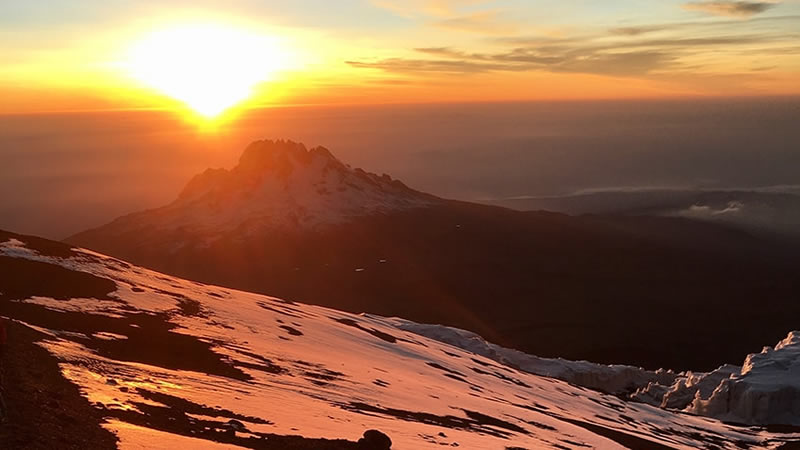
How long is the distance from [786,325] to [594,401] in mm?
134896

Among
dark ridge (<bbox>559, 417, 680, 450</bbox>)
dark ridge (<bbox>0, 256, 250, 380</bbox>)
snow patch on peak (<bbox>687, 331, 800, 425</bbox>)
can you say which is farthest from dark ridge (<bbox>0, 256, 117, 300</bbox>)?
snow patch on peak (<bbox>687, 331, 800, 425</bbox>)

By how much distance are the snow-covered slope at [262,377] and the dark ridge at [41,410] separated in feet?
2.79

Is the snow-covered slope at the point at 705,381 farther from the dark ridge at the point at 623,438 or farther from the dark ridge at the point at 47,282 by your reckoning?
the dark ridge at the point at 47,282

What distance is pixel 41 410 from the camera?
77.8 ft

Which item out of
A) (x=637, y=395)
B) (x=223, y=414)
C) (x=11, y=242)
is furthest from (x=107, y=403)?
(x=637, y=395)

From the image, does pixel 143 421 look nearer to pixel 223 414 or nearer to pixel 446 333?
pixel 223 414

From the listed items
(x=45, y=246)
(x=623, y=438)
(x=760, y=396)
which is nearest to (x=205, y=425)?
(x=623, y=438)

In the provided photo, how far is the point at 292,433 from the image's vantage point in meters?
31.0

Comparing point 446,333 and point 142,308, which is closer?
point 142,308

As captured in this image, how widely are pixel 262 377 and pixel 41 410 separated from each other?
1997cm

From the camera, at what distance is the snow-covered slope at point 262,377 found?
104 feet

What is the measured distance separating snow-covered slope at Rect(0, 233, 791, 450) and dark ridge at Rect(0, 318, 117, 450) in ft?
2.79

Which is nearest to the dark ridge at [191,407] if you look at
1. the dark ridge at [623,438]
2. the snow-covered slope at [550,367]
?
the dark ridge at [623,438]

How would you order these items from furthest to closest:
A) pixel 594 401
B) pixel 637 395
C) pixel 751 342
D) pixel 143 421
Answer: pixel 751 342 → pixel 637 395 → pixel 594 401 → pixel 143 421
